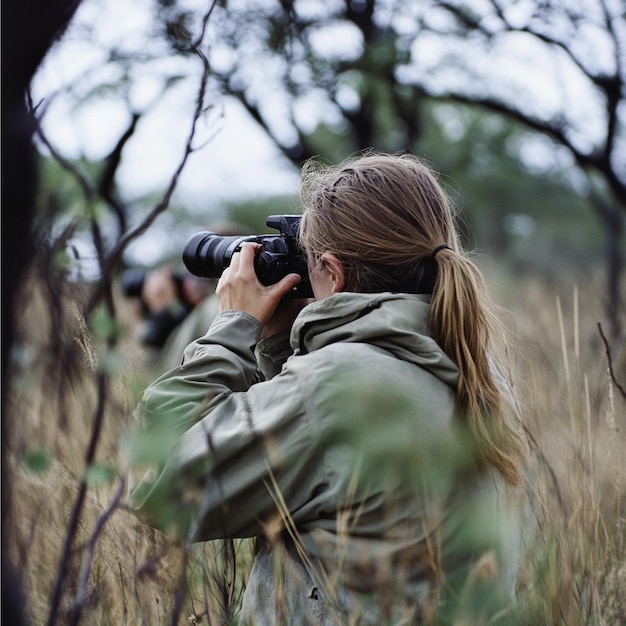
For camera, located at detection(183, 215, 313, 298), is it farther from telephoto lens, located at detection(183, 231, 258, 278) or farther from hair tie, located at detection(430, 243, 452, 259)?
hair tie, located at detection(430, 243, 452, 259)

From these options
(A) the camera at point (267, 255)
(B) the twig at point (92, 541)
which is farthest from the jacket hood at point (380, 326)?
(B) the twig at point (92, 541)

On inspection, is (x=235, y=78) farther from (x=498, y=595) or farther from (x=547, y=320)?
(x=498, y=595)

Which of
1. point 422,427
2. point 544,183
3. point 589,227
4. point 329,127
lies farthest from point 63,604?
point 589,227

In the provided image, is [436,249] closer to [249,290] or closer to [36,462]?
[249,290]

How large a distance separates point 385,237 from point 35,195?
2.08ft

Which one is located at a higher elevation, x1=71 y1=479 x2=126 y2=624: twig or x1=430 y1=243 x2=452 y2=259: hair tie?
x1=71 y1=479 x2=126 y2=624: twig

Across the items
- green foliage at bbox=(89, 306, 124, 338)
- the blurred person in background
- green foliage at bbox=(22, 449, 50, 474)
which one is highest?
green foliage at bbox=(89, 306, 124, 338)

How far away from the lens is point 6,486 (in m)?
0.94

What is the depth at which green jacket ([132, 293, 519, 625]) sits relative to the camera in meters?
1.17

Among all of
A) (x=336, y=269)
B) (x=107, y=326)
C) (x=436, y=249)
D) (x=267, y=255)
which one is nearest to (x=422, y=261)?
(x=436, y=249)

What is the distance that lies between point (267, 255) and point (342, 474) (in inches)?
21.0

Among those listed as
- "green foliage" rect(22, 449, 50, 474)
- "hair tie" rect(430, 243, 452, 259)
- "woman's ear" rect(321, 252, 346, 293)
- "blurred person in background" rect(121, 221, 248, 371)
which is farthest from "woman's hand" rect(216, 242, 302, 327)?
"blurred person in background" rect(121, 221, 248, 371)

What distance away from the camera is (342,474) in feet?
3.97

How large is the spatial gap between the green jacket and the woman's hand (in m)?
0.22
